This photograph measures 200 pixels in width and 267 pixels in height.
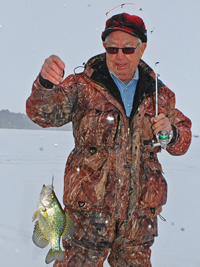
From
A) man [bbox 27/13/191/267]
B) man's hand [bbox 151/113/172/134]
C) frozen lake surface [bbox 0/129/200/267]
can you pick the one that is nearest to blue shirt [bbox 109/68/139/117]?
man [bbox 27/13/191/267]

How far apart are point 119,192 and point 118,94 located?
0.87m

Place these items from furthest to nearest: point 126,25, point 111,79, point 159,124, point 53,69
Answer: point 111,79 < point 126,25 < point 159,124 < point 53,69

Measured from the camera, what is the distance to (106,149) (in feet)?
7.52

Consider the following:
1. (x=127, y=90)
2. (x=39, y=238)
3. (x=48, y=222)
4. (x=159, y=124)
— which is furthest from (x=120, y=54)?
(x=39, y=238)

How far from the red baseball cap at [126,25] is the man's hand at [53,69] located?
2.65 feet

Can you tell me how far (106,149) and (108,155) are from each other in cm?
6

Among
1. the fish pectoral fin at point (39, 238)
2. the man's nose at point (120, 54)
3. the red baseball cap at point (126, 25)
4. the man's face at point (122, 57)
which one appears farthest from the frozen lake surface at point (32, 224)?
the red baseball cap at point (126, 25)

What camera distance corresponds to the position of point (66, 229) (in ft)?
6.53

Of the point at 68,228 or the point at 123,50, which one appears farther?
the point at 123,50

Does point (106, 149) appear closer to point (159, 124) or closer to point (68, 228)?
point (159, 124)

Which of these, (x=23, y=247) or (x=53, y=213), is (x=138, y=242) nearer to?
(x=53, y=213)

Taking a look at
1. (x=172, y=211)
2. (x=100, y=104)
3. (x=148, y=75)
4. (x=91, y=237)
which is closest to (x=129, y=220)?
(x=91, y=237)

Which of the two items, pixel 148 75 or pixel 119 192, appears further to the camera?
pixel 148 75

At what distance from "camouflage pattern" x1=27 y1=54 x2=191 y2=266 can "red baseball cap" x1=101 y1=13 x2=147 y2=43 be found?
41cm
